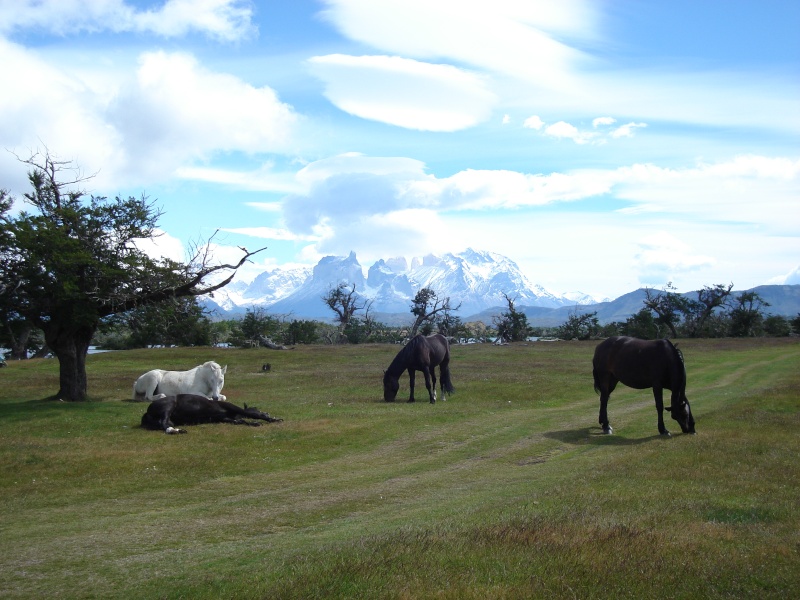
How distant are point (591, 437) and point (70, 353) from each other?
17.5 meters

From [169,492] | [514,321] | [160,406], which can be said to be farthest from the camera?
[514,321]

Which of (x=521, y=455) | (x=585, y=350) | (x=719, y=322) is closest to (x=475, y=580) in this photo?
(x=521, y=455)

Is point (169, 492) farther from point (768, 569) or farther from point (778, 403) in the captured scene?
point (778, 403)

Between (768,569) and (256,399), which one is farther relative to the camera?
(256,399)

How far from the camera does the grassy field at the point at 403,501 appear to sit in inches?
272

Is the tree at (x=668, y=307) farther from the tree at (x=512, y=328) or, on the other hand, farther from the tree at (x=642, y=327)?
the tree at (x=512, y=328)

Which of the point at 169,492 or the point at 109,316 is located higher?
the point at 109,316

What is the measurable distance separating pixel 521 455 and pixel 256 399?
1337 cm

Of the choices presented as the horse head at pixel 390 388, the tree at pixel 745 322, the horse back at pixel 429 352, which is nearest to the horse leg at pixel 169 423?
the horse head at pixel 390 388

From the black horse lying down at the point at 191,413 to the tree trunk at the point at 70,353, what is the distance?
5.51m

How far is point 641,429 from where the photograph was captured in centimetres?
2028

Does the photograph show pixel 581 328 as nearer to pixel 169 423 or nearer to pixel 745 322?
pixel 745 322

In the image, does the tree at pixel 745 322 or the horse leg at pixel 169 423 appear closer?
the horse leg at pixel 169 423

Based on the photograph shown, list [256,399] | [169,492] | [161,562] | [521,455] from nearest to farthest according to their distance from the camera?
[161,562] < [169,492] < [521,455] < [256,399]
